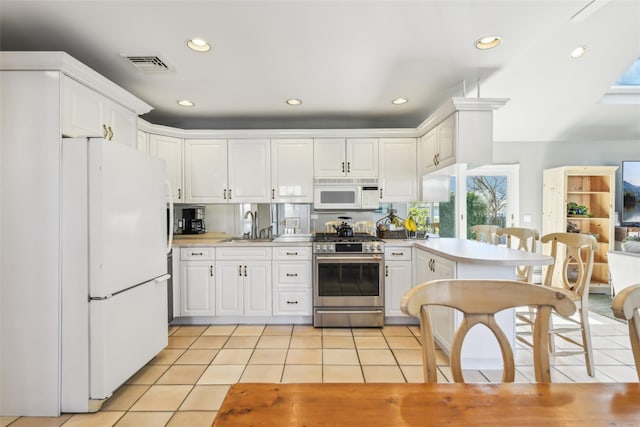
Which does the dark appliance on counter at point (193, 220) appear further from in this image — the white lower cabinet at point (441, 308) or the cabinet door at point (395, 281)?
the white lower cabinet at point (441, 308)

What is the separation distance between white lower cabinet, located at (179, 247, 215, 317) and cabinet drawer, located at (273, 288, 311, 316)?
0.70m

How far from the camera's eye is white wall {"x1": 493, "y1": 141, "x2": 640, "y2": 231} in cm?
500

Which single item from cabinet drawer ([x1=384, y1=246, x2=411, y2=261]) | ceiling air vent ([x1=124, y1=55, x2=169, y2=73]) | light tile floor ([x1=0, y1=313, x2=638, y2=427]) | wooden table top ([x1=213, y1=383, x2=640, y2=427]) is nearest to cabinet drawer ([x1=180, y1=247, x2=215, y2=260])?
light tile floor ([x1=0, y1=313, x2=638, y2=427])

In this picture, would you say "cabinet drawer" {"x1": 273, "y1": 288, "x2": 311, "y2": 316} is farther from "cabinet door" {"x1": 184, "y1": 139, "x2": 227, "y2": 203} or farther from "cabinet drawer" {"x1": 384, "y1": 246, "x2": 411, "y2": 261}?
"cabinet door" {"x1": 184, "y1": 139, "x2": 227, "y2": 203}

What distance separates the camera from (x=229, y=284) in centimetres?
343

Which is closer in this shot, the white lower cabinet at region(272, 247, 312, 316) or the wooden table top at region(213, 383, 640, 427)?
the wooden table top at region(213, 383, 640, 427)

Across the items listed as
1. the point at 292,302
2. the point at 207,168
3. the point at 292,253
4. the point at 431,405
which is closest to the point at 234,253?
the point at 292,253

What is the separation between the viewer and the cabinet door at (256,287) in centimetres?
343

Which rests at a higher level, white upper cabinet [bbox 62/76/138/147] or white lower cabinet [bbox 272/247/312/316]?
white upper cabinet [bbox 62/76/138/147]

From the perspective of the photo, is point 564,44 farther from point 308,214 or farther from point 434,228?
point 308,214

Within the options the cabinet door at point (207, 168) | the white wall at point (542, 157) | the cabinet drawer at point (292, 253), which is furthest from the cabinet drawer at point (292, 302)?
the white wall at point (542, 157)

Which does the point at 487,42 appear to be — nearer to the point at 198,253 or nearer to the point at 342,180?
the point at 342,180

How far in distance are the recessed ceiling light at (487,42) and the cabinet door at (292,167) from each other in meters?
2.00

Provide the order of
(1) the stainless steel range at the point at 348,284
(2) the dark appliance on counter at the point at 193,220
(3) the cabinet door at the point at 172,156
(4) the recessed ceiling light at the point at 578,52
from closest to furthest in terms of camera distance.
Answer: (1) the stainless steel range at the point at 348,284 < (4) the recessed ceiling light at the point at 578,52 < (3) the cabinet door at the point at 172,156 < (2) the dark appliance on counter at the point at 193,220
